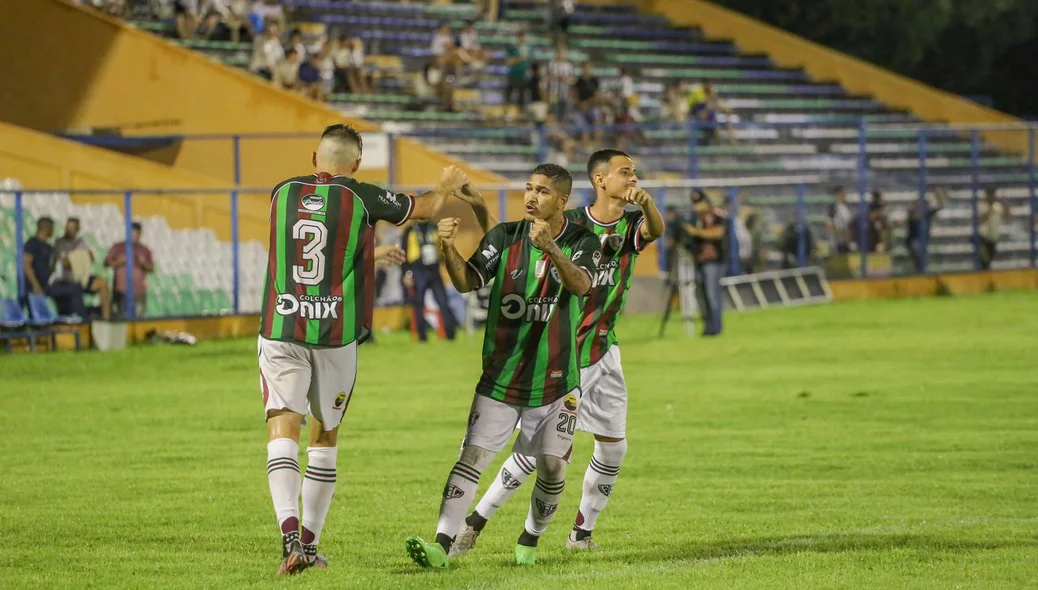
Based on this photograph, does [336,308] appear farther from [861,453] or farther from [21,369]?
[21,369]

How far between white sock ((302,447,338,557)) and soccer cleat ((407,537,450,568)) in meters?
0.44

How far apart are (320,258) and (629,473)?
462 centimetres

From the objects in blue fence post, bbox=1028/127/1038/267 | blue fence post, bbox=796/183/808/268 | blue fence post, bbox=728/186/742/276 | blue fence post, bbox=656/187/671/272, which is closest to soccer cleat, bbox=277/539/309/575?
blue fence post, bbox=656/187/671/272

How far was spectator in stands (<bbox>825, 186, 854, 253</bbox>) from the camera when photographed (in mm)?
30203

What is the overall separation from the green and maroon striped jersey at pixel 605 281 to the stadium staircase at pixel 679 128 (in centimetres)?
2005

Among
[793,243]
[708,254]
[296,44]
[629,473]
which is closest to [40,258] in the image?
[708,254]

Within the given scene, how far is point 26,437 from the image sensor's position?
44.9 feet

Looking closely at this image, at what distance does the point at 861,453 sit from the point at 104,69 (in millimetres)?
21180

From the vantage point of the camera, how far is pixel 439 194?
7656 mm

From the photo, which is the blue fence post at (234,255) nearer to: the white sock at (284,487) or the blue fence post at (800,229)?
the blue fence post at (800,229)

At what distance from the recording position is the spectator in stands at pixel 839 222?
30203 mm

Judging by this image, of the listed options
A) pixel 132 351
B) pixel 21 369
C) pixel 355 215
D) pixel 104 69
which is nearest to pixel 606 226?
pixel 355 215

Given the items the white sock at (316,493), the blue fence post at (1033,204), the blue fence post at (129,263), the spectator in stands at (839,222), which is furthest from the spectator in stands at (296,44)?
the white sock at (316,493)

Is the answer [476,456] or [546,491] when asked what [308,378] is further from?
[546,491]
